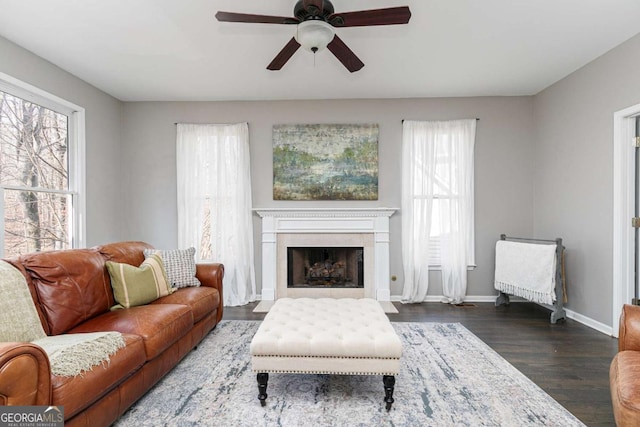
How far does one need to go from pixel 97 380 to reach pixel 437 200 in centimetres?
389

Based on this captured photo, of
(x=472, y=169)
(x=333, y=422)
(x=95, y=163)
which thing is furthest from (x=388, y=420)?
(x=95, y=163)

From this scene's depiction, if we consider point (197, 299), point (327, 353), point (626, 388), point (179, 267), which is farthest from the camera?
point (179, 267)

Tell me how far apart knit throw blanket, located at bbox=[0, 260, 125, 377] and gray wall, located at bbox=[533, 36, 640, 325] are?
13.8 ft

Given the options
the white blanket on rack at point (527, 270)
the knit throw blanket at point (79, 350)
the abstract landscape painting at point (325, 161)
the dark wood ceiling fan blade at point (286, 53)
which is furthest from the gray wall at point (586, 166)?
the knit throw blanket at point (79, 350)

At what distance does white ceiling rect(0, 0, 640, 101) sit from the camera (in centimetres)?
239

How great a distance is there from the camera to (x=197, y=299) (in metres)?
2.72

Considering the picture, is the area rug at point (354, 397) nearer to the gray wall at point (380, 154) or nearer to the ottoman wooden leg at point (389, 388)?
the ottoman wooden leg at point (389, 388)

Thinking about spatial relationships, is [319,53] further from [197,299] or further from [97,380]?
[97,380]

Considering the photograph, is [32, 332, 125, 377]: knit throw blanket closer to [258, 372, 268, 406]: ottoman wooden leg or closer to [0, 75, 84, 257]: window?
[258, 372, 268, 406]: ottoman wooden leg

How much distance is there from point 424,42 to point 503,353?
278 cm

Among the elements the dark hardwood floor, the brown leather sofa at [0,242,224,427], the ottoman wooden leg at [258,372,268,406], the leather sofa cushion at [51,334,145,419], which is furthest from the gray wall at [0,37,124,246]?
the ottoman wooden leg at [258,372,268,406]

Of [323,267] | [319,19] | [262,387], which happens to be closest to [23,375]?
[262,387]

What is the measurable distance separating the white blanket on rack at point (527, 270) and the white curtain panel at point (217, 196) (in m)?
3.17

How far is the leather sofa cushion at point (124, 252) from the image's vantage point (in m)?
2.69
